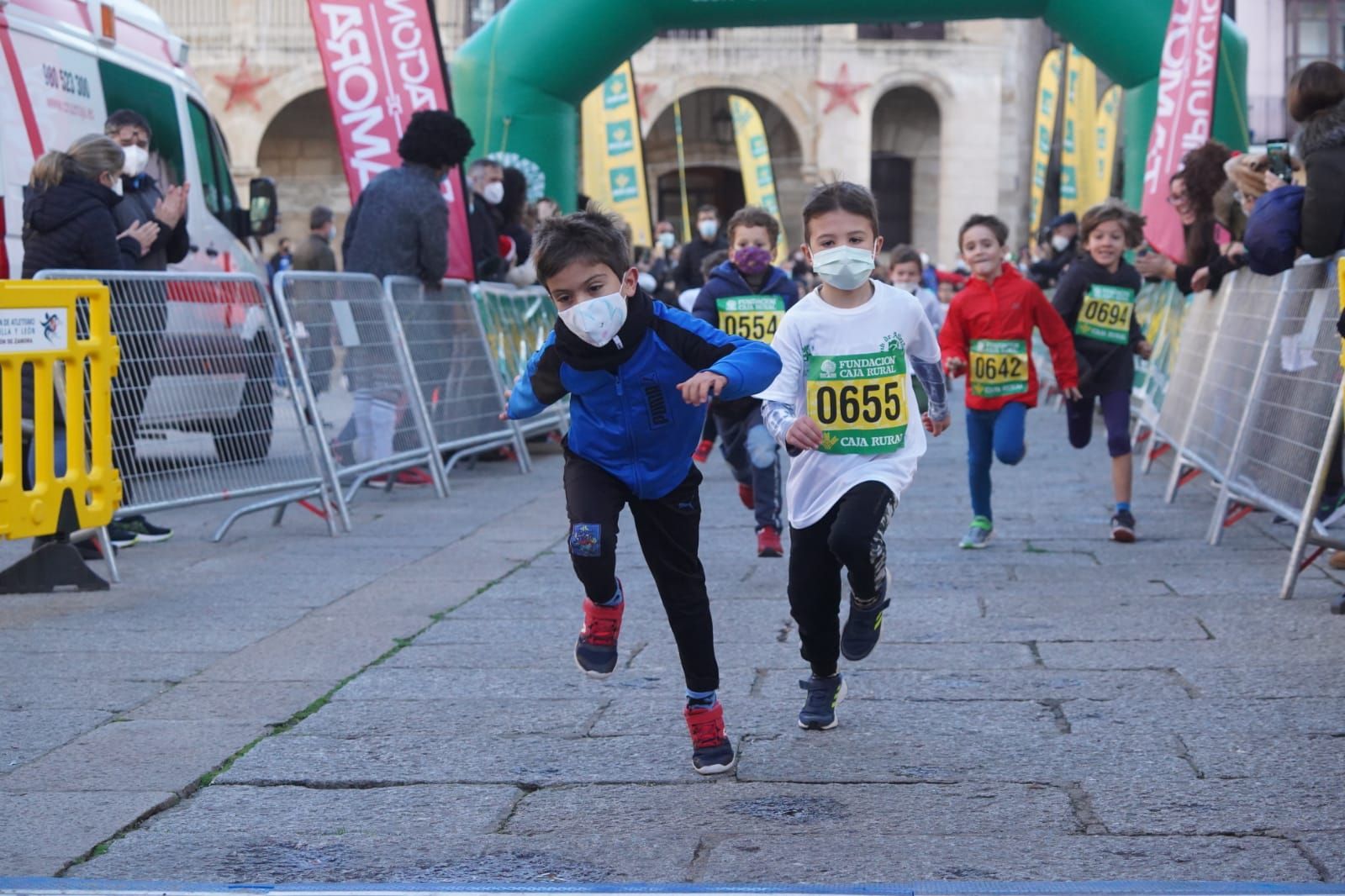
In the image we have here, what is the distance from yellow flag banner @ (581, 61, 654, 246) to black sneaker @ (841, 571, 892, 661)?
15.5 meters

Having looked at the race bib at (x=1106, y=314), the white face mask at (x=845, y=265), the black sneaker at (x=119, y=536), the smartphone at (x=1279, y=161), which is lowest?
the black sneaker at (x=119, y=536)

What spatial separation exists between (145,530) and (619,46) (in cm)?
803

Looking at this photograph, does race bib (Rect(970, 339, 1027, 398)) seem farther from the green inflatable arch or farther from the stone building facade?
the stone building facade

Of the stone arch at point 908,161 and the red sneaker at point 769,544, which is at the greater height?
the stone arch at point 908,161

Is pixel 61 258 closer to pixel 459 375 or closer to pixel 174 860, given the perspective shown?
pixel 459 375

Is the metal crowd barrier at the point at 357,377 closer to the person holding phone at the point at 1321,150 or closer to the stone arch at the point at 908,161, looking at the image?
the person holding phone at the point at 1321,150

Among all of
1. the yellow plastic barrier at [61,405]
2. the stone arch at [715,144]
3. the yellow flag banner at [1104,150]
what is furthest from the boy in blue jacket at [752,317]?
the stone arch at [715,144]

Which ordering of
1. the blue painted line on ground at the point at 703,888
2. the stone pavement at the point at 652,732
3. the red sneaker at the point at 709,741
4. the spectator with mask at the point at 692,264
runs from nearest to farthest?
the blue painted line on ground at the point at 703,888
the stone pavement at the point at 652,732
the red sneaker at the point at 709,741
the spectator with mask at the point at 692,264

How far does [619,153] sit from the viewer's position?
66.4ft

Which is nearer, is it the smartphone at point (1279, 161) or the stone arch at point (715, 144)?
the smartphone at point (1279, 161)

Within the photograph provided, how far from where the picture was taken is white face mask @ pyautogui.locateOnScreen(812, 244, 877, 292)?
4.88m

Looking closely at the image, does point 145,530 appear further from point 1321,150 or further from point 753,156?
point 753,156

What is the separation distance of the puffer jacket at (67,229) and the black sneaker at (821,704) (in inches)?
186

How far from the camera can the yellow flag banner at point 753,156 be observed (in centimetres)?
2855
